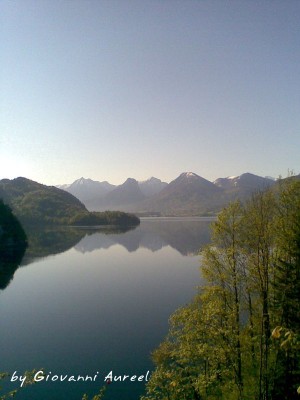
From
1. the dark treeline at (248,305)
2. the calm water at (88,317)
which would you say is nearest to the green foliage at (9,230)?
the calm water at (88,317)

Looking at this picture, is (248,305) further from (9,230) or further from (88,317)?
(9,230)

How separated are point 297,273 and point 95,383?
773 inches

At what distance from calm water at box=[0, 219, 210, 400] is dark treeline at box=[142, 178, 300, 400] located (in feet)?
33.5

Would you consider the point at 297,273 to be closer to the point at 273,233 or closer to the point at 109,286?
the point at 273,233

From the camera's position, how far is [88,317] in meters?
42.2

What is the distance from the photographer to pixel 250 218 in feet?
60.4

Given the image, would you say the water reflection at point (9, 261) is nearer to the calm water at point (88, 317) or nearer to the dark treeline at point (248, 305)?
the calm water at point (88, 317)

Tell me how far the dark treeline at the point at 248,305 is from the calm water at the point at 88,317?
33.5 feet

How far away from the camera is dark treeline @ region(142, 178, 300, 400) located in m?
16.6

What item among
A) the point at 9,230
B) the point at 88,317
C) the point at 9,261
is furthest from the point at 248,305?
the point at 9,230

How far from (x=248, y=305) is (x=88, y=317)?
28387 mm

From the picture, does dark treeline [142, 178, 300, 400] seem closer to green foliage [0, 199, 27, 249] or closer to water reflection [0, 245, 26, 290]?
water reflection [0, 245, 26, 290]

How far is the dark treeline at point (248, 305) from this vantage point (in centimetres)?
1656

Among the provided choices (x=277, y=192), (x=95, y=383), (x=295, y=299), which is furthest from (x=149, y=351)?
(x=277, y=192)
